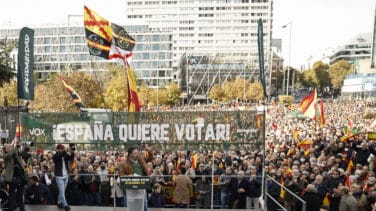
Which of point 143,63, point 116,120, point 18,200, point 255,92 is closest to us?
point 18,200

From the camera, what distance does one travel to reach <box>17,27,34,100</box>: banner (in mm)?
11578

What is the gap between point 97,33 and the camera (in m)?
14.8

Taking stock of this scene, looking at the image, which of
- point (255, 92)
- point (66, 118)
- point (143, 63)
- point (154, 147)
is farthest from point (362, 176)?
point (143, 63)

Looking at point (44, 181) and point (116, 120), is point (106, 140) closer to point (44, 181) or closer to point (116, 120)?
point (116, 120)

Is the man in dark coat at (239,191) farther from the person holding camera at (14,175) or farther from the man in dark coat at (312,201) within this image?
the person holding camera at (14,175)

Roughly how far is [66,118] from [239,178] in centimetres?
510

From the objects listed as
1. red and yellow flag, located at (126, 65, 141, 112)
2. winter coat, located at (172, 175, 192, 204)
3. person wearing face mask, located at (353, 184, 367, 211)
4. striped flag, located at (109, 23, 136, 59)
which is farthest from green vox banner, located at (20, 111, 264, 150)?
striped flag, located at (109, 23, 136, 59)

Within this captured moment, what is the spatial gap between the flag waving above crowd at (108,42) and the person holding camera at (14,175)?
6471 mm

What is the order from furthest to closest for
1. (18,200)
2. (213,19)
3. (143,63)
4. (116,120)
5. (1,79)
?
1. (213,19)
2. (143,63)
3. (1,79)
4. (116,120)
5. (18,200)

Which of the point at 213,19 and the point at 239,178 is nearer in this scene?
the point at 239,178

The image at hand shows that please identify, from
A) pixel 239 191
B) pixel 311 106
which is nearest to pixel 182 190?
pixel 239 191

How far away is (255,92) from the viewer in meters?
103

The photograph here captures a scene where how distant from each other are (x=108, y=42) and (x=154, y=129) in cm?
639

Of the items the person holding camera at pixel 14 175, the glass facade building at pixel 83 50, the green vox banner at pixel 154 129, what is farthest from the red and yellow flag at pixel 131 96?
the glass facade building at pixel 83 50
